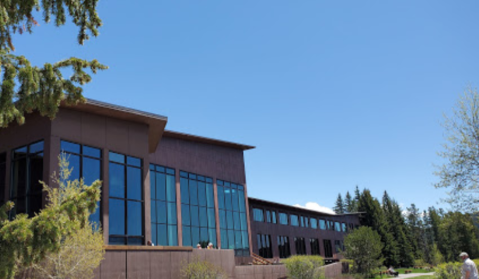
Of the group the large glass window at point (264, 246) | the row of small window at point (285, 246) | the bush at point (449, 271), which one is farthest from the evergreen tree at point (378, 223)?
the bush at point (449, 271)

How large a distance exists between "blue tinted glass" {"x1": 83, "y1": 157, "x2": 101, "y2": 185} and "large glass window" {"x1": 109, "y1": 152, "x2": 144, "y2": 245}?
26.6 inches

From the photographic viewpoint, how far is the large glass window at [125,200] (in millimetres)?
19422

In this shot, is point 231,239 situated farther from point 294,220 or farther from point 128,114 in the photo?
point 294,220

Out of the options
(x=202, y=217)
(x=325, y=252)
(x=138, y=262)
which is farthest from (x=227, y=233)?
(x=325, y=252)

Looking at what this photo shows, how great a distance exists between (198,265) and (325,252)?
146 feet

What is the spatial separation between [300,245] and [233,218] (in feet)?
64.0

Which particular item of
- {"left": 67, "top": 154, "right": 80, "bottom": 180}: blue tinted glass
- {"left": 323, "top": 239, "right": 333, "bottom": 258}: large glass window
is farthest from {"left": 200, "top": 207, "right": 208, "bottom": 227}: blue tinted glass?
{"left": 323, "top": 239, "right": 333, "bottom": 258}: large glass window

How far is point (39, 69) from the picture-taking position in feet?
30.0

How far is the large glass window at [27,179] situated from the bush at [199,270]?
266 inches

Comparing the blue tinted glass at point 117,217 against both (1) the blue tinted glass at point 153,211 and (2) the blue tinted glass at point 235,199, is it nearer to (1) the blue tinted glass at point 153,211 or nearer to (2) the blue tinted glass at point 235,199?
(1) the blue tinted glass at point 153,211

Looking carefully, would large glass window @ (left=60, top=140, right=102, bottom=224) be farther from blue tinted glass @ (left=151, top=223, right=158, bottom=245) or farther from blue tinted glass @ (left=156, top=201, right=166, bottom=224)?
blue tinted glass @ (left=156, top=201, right=166, bottom=224)

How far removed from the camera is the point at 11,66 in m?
8.86

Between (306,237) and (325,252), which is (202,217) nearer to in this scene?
(306,237)

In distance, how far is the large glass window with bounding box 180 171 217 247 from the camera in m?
32.2
